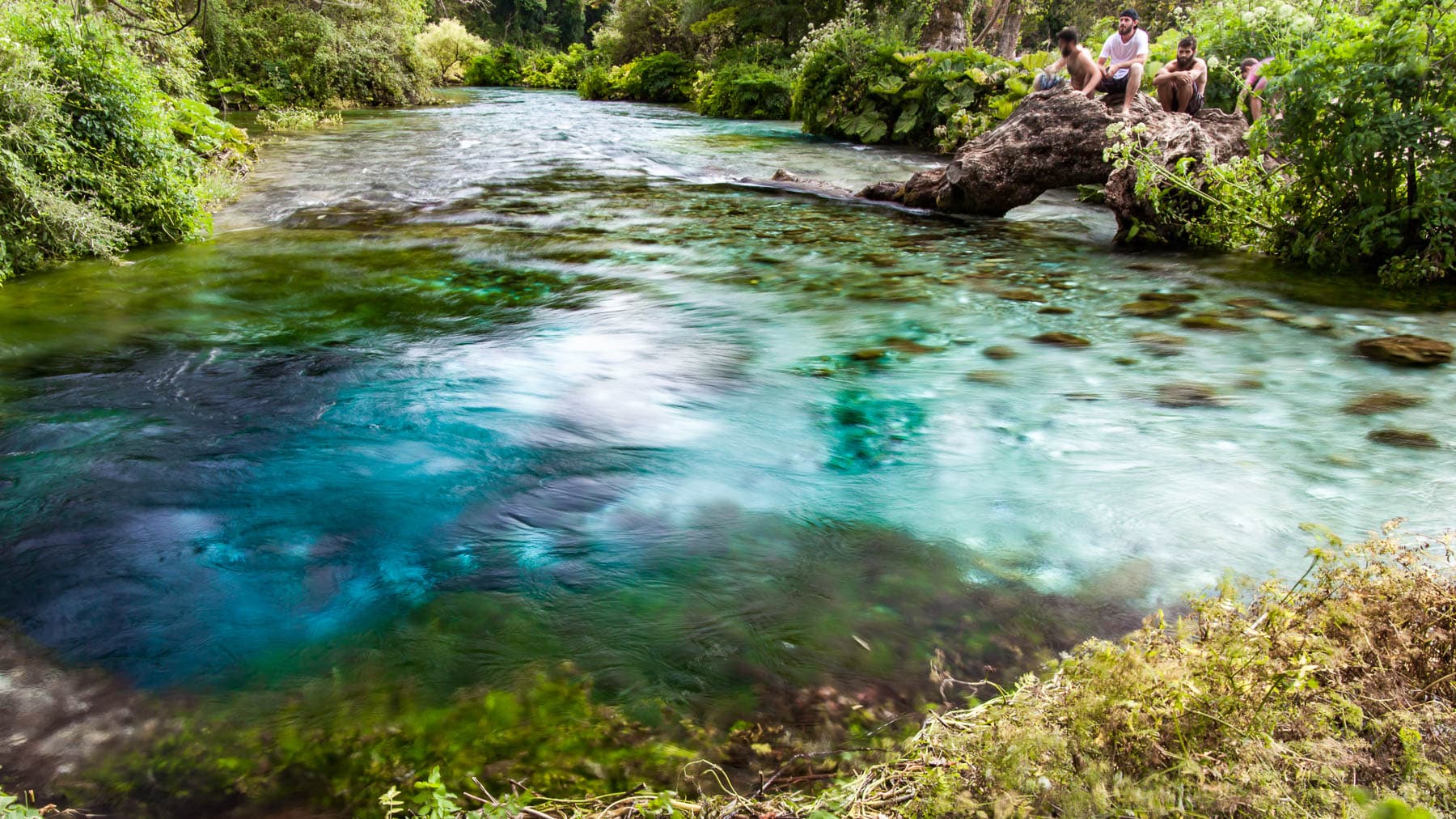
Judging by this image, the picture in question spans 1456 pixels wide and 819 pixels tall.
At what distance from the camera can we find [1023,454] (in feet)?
12.1

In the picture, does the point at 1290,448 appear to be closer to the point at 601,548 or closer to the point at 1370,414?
the point at 1370,414

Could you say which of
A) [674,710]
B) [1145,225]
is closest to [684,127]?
[1145,225]

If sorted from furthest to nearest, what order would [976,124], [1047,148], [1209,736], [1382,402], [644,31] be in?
[644,31] → [976,124] → [1047,148] → [1382,402] → [1209,736]

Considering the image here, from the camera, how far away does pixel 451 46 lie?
147ft

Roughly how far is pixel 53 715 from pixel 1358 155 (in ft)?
24.0

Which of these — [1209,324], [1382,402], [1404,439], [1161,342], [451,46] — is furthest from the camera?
[451,46]

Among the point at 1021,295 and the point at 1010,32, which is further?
the point at 1010,32

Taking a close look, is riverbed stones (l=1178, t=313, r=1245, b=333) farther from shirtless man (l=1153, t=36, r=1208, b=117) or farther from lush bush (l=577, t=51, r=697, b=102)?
lush bush (l=577, t=51, r=697, b=102)

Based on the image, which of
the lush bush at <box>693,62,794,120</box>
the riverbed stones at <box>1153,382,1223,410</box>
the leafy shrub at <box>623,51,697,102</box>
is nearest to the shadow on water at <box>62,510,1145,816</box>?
the riverbed stones at <box>1153,382,1223,410</box>

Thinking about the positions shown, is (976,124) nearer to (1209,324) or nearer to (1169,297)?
(1169,297)

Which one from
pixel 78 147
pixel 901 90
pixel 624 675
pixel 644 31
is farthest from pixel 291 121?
pixel 644 31

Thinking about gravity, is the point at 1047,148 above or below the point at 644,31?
below

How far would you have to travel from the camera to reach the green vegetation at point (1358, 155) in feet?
16.7

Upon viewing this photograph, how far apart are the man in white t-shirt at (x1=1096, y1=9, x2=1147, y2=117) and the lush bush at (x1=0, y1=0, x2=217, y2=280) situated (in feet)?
34.7
